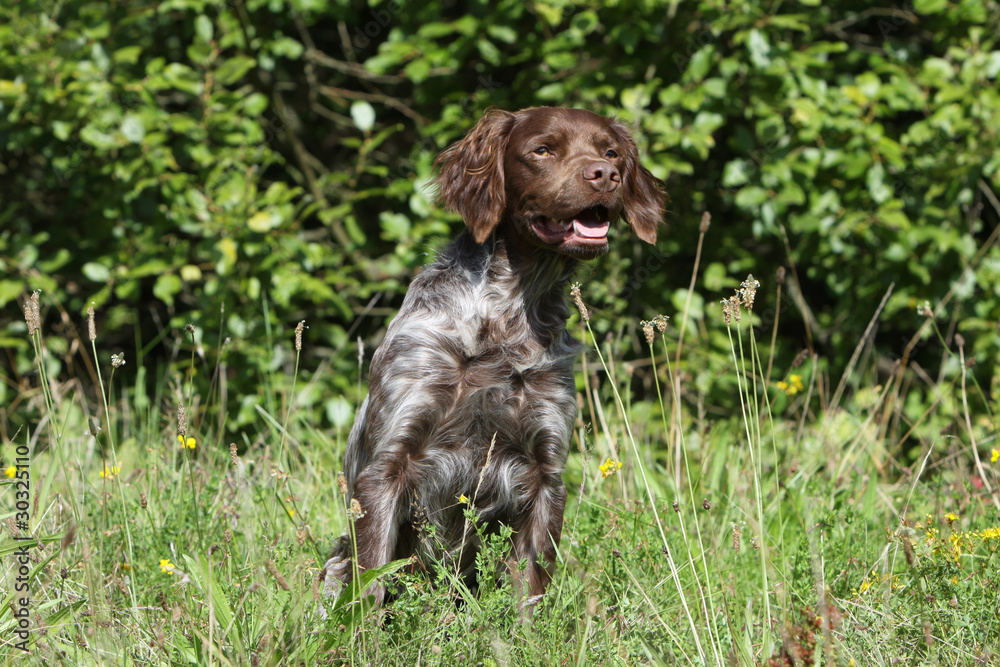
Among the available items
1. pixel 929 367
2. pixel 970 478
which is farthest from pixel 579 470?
pixel 929 367

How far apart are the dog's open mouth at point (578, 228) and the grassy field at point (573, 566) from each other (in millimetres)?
357

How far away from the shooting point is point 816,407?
475 cm

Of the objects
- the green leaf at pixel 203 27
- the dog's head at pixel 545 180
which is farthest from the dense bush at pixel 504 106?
the dog's head at pixel 545 180

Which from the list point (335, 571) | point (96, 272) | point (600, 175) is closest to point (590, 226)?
point (600, 175)

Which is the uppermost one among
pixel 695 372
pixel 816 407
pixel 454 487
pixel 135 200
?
pixel 135 200

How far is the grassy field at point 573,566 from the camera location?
6.48 ft

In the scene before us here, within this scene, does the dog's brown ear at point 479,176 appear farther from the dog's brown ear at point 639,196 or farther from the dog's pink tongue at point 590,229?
the dog's brown ear at point 639,196

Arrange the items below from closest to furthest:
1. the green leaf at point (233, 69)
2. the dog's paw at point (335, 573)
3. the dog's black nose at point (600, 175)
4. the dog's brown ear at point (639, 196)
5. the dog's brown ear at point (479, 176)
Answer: the dog's paw at point (335, 573) < the dog's black nose at point (600, 175) < the dog's brown ear at point (479, 176) < the dog's brown ear at point (639, 196) < the green leaf at point (233, 69)

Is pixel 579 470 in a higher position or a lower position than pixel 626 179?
lower

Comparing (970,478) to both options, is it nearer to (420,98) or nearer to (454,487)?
(454,487)

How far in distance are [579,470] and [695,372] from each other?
1.05 meters

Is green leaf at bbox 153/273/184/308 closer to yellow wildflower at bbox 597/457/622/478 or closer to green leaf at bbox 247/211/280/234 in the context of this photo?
green leaf at bbox 247/211/280/234

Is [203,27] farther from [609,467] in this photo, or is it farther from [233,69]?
[609,467]

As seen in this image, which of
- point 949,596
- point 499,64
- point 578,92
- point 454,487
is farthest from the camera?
point 499,64
